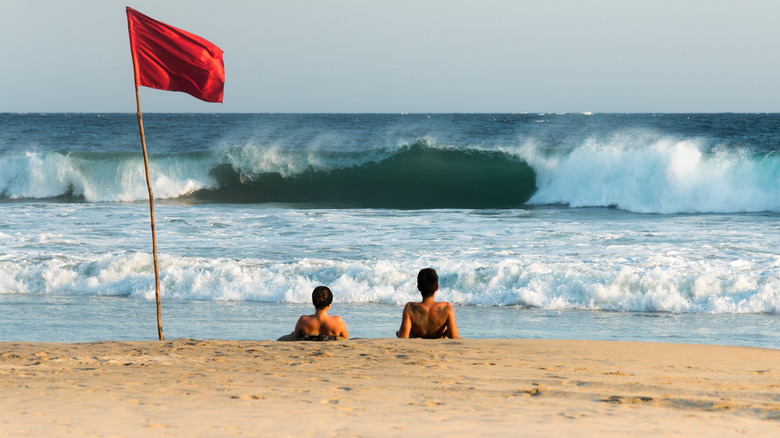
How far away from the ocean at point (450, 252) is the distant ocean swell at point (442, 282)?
27 millimetres

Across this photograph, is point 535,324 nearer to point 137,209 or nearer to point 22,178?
point 137,209

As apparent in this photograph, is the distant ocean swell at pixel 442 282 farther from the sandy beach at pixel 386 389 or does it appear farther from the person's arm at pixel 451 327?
the person's arm at pixel 451 327

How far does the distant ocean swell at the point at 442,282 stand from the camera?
31.1 feet

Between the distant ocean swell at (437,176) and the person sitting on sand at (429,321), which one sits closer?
the person sitting on sand at (429,321)

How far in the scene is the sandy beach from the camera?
3736 mm

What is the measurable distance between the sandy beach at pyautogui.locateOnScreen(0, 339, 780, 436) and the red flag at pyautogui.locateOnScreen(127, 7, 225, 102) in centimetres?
218

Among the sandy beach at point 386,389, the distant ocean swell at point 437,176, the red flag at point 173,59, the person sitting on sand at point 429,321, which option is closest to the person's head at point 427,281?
the person sitting on sand at point 429,321

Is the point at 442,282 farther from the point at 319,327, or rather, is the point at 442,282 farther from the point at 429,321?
the point at 319,327

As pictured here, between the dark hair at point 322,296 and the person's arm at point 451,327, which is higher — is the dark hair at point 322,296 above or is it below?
above

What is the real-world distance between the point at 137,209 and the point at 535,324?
13086 mm

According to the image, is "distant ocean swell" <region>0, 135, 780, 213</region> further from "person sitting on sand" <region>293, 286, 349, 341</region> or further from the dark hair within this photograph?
the dark hair

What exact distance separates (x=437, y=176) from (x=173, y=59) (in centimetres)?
2196

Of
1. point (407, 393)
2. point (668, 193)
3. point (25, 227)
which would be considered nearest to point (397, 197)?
point (668, 193)

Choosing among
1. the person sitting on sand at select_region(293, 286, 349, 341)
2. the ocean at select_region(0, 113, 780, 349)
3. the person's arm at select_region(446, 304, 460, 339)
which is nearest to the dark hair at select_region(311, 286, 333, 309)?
the person sitting on sand at select_region(293, 286, 349, 341)
